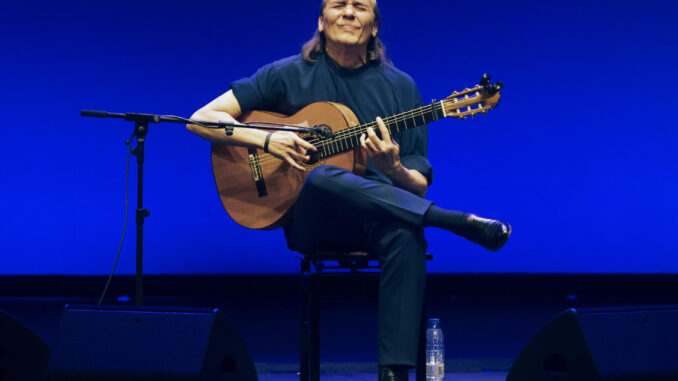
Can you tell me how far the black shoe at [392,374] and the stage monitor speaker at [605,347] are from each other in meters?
0.26

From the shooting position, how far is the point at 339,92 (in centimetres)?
213

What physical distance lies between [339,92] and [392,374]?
97 centimetres

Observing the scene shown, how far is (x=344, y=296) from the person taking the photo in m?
1.75

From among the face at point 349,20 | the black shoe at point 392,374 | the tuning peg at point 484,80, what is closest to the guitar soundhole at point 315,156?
the face at point 349,20

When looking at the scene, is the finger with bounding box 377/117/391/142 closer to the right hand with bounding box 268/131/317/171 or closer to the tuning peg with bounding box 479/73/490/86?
the right hand with bounding box 268/131/317/171

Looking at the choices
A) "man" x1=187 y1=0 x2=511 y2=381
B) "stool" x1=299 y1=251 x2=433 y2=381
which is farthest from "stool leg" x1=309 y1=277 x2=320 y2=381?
"man" x1=187 y1=0 x2=511 y2=381

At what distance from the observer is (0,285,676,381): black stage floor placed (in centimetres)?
238

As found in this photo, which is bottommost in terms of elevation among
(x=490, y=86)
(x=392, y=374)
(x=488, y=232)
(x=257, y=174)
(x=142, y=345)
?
(x=392, y=374)

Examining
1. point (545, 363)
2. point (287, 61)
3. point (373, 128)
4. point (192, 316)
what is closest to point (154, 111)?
point (287, 61)

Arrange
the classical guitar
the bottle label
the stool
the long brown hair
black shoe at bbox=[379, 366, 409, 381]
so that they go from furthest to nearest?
the bottle label
the long brown hair
the classical guitar
the stool
black shoe at bbox=[379, 366, 409, 381]

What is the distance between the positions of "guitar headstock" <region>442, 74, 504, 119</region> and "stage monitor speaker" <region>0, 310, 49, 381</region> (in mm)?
1264

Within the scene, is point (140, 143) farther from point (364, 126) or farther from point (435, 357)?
point (435, 357)

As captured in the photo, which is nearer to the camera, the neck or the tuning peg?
the tuning peg

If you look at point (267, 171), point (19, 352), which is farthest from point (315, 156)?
point (19, 352)
